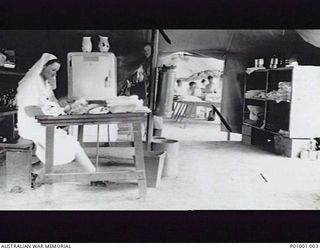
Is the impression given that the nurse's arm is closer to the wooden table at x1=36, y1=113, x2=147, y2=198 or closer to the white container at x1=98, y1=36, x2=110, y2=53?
the wooden table at x1=36, y1=113, x2=147, y2=198

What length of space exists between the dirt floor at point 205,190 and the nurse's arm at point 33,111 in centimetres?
49

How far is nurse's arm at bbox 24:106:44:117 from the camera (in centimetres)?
273

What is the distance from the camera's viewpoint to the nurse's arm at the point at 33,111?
107 inches

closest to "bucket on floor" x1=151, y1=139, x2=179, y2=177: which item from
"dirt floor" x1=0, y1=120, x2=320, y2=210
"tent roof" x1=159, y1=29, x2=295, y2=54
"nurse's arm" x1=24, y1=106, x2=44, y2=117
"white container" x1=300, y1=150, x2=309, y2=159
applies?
"dirt floor" x1=0, y1=120, x2=320, y2=210

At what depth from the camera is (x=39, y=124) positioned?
2760 millimetres

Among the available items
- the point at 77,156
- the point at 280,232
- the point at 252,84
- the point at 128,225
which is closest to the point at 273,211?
the point at 280,232

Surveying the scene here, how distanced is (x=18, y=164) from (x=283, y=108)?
9.76 feet

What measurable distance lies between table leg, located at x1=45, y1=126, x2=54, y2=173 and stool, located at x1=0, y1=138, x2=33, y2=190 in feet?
0.80

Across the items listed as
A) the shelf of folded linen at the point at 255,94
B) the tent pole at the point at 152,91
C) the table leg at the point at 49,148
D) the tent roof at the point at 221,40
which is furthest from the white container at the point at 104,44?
the shelf of folded linen at the point at 255,94

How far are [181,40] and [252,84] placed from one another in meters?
2.10

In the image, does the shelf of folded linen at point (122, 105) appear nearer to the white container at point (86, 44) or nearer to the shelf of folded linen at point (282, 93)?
the white container at point (86, 44)

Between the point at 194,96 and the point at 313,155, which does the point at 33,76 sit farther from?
the point at 313,155

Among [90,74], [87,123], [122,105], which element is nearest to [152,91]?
[90,74]

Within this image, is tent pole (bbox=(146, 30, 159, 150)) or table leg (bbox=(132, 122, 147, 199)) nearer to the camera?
table leg (bbox=(132, 122, 147, 199))
